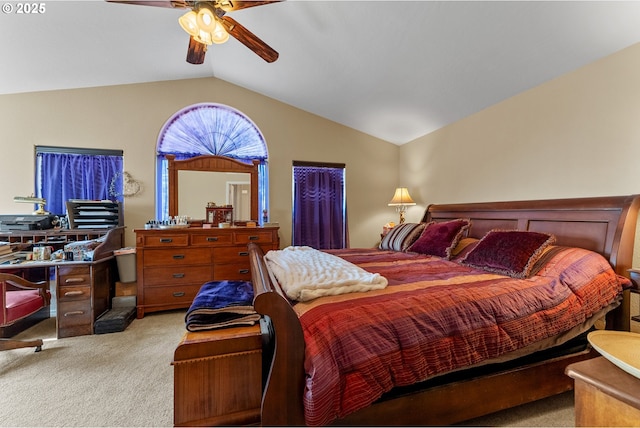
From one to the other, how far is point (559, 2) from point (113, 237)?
4.38 m

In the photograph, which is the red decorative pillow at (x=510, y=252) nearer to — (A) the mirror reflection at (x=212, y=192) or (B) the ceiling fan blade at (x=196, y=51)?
(B) the ceiling fan blade at (x=196, y=51)

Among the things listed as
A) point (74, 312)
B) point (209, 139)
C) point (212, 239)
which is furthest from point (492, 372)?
point (209, 139)

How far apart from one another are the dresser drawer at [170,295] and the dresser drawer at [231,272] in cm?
25

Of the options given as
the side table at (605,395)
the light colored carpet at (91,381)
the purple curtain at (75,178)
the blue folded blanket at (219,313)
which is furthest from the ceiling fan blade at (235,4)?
the purple curtain at (75,178)

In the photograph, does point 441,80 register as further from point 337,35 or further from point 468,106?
point 337,35

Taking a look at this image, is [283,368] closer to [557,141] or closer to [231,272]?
[231,272]

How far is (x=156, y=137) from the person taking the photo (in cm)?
339

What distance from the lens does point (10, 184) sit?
2973mm

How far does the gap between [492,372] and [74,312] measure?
11.2ft

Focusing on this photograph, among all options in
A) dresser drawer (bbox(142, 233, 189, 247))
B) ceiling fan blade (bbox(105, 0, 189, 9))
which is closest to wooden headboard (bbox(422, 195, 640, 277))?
ceiling fan blade (bbox(105, 0, 189, 9))

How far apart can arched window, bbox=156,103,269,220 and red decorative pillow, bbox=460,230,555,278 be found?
273cm

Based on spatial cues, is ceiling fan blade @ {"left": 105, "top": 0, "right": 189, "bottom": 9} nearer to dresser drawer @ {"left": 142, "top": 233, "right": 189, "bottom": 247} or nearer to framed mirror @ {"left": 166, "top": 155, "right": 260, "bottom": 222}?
framed mirror @ {"left": 166, "top": 155, "right": 260, "bottom": 222}

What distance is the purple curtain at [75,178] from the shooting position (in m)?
3.07

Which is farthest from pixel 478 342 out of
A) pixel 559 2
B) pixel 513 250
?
pixel 559 2
